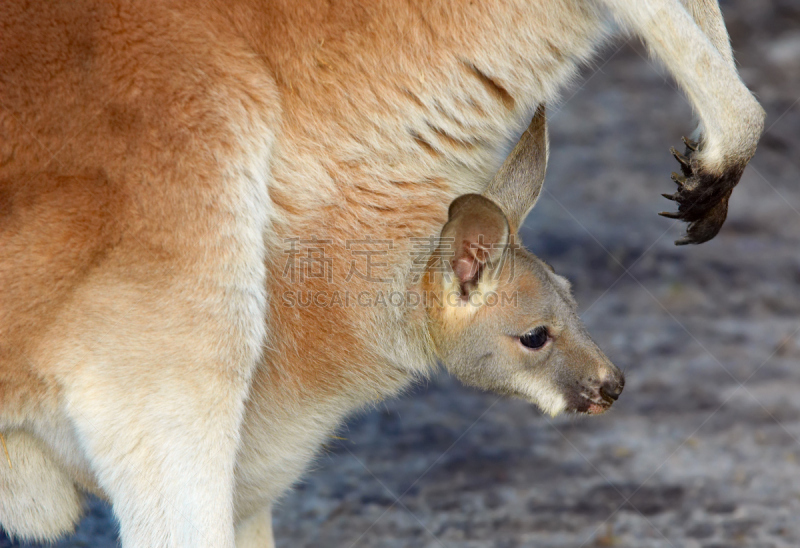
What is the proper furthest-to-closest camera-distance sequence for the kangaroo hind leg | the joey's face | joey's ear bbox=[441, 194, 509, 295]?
1. the joey's face
2. the kangaroo hind leg
3. joey's ear bbox=[441, 194, 509, 295]

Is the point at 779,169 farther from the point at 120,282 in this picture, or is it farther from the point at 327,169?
the point at 120,282

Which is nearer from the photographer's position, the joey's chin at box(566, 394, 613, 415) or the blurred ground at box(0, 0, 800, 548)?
the joey's chin at box(566, 394, 613, 415)

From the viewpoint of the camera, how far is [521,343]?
90.5 inches

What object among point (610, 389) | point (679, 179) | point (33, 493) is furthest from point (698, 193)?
point (33, 493)

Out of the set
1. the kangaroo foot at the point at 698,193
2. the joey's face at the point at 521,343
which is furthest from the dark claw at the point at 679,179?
the joey's face at the point at 521,343

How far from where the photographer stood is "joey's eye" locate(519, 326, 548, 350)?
2293 millimetres

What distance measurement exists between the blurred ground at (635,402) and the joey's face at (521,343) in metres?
0.45

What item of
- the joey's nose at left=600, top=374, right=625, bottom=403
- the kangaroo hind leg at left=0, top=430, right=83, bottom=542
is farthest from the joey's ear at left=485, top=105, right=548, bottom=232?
the kangaroo hind leg at left=0, top=430, right=83, bottom=542

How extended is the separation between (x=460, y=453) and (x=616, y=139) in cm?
220

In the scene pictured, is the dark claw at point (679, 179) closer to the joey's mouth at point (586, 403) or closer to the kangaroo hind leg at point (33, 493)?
the joey's mouth at point (586, 403)

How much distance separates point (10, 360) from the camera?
75.7 inches

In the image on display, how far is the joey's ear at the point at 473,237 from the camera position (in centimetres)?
204

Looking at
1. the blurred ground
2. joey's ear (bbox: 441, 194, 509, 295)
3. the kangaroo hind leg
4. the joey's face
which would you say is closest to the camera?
joey's ear (bbox: 441, 194, 509, 295)

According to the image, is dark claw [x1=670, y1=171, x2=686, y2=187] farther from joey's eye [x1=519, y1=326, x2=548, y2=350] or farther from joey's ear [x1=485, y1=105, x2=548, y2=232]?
joey's eye [x1=519, y1=326, x2=548, y2=350]
